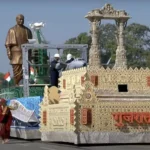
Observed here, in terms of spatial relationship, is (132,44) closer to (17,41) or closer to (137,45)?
(137,45)

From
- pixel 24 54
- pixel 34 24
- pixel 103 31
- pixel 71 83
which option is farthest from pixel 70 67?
pixel 103 31

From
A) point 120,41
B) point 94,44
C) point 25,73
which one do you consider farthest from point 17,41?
point 94,44

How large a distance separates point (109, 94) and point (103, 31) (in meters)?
64.2

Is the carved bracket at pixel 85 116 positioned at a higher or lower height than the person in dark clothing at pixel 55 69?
lower

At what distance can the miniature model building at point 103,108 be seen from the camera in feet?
58.2

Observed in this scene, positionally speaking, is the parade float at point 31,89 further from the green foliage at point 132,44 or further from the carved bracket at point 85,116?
the green foliage at point 132,44

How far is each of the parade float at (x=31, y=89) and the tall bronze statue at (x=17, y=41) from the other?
52 cm

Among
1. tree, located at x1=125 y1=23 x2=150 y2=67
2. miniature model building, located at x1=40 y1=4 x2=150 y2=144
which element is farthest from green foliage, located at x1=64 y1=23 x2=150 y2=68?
miniature model building, located at x1=40 y1=4 x2=150 y2=144

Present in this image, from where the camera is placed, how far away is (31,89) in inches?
984

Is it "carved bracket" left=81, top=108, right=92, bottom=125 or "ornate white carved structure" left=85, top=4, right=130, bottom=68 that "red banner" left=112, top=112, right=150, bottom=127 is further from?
"ornate white carved structure" left=85, top=4, right=130, bottom=68

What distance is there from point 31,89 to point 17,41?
20.9 feet

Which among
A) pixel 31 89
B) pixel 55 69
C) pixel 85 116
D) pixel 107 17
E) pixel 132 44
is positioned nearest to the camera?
pixel 85 116

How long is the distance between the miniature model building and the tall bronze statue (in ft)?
37.0

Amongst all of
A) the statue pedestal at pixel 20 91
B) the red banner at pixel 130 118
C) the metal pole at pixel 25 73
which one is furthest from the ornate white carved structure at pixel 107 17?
the red banner at pixel 130 118
